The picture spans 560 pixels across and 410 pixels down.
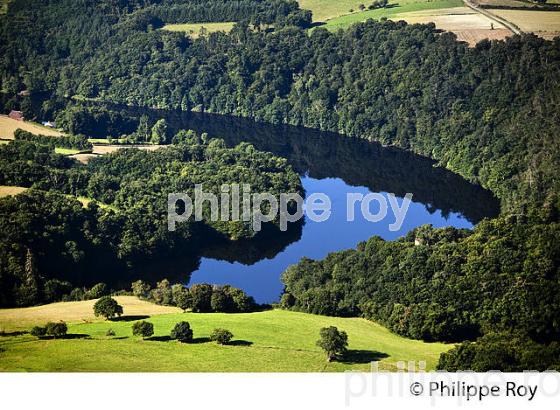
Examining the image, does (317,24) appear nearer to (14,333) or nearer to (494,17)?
(494,17)

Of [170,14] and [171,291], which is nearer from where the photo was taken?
[171,291]

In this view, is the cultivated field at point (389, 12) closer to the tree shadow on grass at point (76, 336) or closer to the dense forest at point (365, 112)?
the dense forest at point (365, 112)

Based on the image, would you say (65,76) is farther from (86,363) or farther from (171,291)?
(86,363)

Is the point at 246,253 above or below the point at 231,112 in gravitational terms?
below

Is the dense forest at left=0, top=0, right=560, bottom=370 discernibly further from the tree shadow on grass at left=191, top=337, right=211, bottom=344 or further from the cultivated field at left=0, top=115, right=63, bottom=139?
the tree shadow on grass at left=191, top=337, right=211, bottom=344

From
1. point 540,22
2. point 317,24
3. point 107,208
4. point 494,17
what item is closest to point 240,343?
point 107,208

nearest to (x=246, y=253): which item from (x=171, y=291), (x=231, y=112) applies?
(x=171, y=291)

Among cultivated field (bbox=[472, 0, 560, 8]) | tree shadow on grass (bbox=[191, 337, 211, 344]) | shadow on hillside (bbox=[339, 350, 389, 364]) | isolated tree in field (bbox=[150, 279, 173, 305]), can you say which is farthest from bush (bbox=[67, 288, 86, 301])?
cultivated field (bbox=[472, 0, 560, 8])
